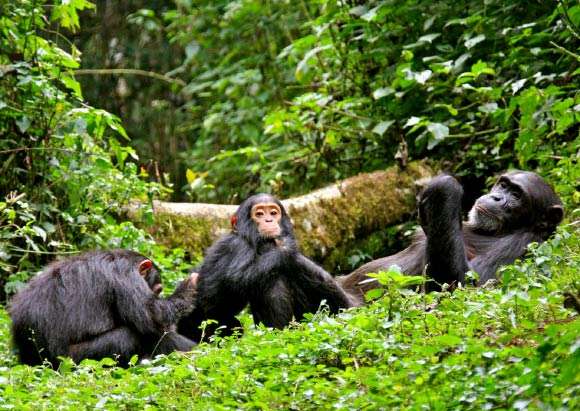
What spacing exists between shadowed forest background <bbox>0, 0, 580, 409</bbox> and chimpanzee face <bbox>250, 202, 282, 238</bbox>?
1208 millimetres

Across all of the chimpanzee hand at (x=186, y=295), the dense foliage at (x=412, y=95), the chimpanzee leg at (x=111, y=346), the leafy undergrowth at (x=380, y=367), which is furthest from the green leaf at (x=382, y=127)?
the leafy undergrowth at (x=380, y=367)

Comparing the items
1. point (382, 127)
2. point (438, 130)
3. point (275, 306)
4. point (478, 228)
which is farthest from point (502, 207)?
point (382, 127)

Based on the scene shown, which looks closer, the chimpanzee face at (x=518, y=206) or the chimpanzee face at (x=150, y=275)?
the chimpanzee face at (x=150, y=275)

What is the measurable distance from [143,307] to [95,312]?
0.33 m

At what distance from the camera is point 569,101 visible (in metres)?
7.29

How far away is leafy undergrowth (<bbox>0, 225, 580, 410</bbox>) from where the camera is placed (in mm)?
4332

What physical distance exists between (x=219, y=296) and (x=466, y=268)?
186 cm

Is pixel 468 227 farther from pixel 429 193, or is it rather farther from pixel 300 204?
pixel 300 204

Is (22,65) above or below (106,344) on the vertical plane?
above

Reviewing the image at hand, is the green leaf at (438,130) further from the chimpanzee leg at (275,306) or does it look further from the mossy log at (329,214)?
the chimpanzee leg at (275,306)

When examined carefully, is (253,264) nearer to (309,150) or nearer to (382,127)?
(382,127)

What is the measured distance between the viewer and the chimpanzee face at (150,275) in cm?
730

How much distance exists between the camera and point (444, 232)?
24.9 ft

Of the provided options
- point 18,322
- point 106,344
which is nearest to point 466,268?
point 106,344
